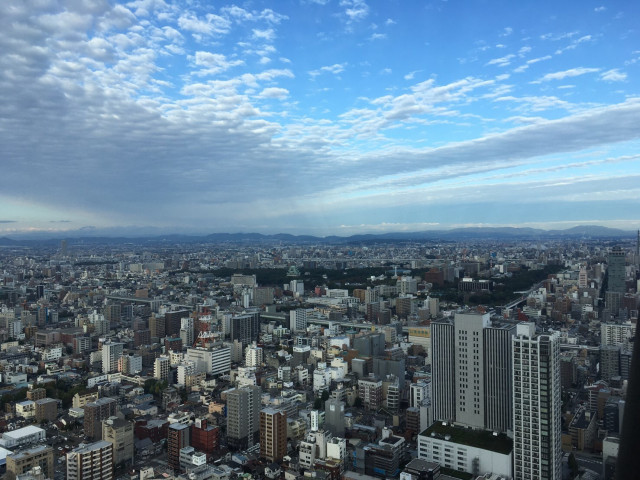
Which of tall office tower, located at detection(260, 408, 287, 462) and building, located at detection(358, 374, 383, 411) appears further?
building, located at detection(358, 374, 383, 411)

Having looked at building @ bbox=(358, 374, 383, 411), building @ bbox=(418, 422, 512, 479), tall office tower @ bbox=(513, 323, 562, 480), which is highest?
tall office tower @ bbox=(513, 323, 562, 480)

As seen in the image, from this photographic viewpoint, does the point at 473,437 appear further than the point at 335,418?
No

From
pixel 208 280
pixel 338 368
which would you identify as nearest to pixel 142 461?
pixel 338 368

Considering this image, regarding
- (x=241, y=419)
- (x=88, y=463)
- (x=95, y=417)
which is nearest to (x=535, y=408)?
(x=241, y=419)

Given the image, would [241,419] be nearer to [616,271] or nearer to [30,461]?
[30,461]

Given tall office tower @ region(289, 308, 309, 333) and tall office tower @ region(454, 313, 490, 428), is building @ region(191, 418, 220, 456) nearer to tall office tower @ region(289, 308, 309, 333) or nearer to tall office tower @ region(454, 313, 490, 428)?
tall office tower @ region(454, 313, 490, 428)

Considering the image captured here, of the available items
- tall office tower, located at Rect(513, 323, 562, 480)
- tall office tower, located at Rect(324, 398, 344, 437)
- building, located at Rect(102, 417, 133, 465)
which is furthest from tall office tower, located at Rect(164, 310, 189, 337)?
tall office tower, located at Rect(513, 323, 562, 480)
